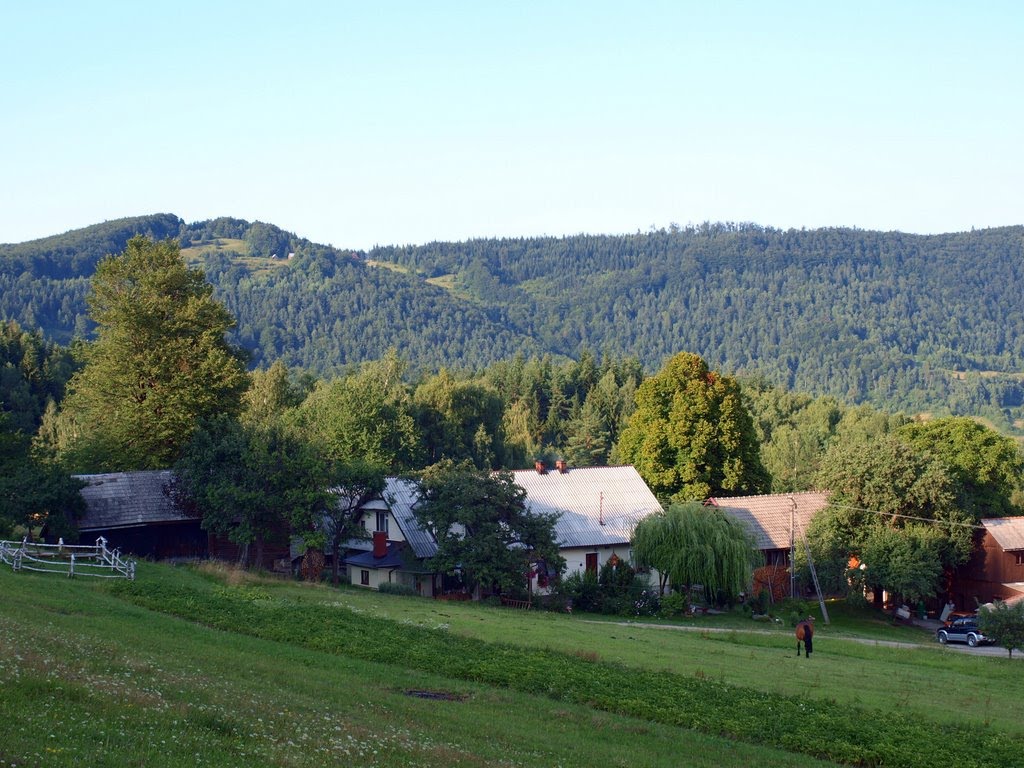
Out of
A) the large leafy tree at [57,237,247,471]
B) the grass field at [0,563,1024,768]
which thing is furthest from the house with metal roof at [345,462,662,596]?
the grass field at [0,563,1024,768]

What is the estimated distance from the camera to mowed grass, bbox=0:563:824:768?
13531 mm

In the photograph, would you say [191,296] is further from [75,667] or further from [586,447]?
[586,447]

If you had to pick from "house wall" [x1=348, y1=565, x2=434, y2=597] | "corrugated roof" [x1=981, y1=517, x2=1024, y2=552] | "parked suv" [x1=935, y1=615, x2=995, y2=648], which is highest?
"corrugated roof" [x1=981, y1=517, x2=1024, y2=552]

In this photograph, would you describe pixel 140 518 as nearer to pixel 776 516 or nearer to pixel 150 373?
pixel 150 373

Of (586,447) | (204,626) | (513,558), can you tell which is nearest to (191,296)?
(513,558)

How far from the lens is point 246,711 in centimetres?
1638

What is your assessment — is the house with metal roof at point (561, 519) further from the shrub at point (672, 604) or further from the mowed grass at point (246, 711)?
the mowed grass at point (246, 711)

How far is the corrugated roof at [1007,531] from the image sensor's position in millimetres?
56750

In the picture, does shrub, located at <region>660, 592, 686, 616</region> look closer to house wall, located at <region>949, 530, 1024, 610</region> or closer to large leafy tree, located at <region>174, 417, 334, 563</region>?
large leafy tree, located at <region>174, 417, 334, 563</region>

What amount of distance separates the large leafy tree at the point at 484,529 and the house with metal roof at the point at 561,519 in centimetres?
123

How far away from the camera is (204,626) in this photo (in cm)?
2772

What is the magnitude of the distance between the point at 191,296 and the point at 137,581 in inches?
1080

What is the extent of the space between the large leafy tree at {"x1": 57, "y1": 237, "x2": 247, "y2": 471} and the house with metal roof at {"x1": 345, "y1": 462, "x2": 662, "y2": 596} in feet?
34.6

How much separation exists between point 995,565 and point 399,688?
150 feet
